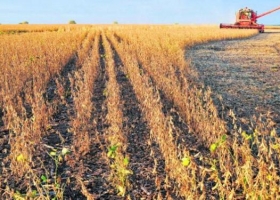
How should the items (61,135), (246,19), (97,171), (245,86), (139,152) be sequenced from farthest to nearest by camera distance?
1. (246,19)
2. (245,86)
3. (61,135)
4. (139,152)
5. (97,171)

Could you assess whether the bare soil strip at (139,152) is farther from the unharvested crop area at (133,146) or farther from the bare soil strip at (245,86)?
the bare soil strip at (245,86)

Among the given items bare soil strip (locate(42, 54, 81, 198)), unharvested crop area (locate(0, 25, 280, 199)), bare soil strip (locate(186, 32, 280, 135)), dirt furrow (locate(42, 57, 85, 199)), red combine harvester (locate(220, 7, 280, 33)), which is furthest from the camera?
red combine harvester (locate(220, 7, 280, 33))

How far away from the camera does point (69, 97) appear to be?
7070 millimetres

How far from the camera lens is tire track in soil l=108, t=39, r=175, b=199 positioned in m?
3.23

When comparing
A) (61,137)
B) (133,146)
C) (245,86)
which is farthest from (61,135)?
(245,86)

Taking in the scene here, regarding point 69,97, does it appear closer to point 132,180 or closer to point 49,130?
point 49,130

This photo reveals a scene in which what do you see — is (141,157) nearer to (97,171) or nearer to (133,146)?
(133,146)

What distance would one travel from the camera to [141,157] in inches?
157

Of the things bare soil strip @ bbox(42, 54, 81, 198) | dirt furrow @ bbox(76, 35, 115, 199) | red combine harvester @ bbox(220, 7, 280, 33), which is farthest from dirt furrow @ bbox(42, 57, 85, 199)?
red combine harvester @ bbox(220, 7, 280, 33)

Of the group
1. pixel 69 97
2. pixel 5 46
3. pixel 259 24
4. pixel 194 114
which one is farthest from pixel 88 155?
pixel 259 24

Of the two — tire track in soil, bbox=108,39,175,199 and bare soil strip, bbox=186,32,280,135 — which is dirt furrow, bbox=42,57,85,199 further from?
bare soil strip, bbox=186,32,280,135

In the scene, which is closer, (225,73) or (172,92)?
(172,92)

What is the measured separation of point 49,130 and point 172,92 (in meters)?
2.23

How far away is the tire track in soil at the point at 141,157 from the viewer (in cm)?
323
